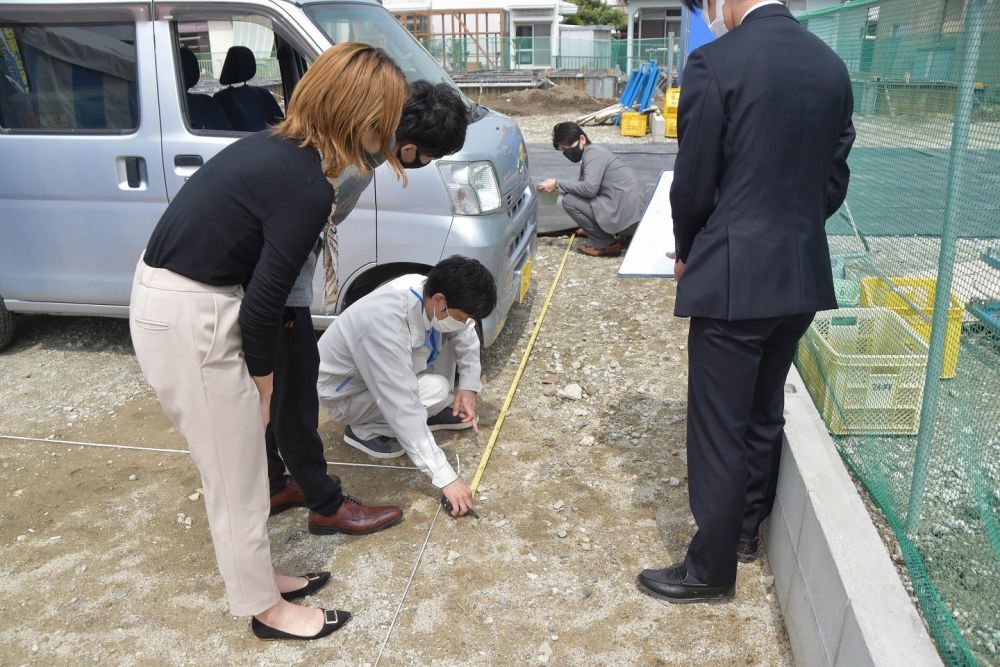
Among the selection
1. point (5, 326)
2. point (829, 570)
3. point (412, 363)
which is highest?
point (412, 363)

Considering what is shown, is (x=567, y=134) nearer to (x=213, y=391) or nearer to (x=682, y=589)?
Result: (x=682, y=589)

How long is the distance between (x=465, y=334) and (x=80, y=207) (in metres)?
2.21

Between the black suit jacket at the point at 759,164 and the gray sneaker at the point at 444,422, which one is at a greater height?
the black suit jacket at the point at 759,164

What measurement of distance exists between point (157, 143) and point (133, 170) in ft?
0.64

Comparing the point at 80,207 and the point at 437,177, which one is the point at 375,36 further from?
the point at 80,207

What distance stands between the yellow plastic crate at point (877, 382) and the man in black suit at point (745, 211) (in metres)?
0.80

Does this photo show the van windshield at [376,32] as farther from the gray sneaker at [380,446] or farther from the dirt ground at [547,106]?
the dirt ground at [547,106]

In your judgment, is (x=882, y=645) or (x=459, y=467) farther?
(x=459, y=467)

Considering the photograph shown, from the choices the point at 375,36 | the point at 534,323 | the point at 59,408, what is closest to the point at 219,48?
the point at 375,36

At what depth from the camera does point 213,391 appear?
2.04 meters

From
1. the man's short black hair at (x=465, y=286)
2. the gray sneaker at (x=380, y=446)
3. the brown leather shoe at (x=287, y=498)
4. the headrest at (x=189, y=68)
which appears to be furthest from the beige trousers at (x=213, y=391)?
the headrest at (x=189, y=68)

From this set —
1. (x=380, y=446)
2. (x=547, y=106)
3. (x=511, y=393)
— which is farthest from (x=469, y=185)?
(x=547, y=106)

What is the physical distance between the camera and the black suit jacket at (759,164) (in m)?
2.02

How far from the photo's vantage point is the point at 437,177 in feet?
12.2
